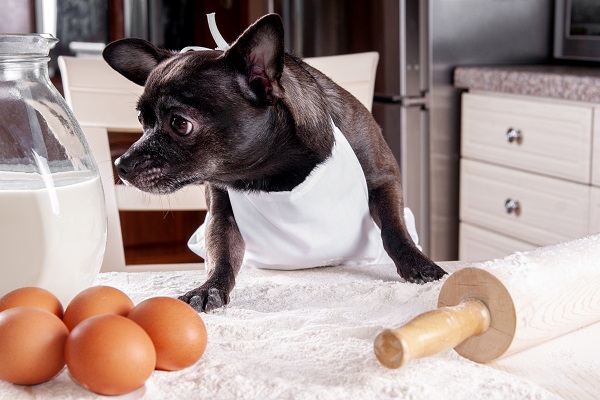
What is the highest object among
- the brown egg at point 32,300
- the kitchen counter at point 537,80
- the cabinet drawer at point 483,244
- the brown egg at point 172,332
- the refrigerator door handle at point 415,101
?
the kitchen counter at point 537,80

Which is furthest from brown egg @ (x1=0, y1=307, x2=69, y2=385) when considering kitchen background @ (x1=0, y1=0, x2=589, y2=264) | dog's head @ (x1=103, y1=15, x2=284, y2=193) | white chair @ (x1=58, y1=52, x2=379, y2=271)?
kitchen background @ (x1=0, y1=0, x2=589, y2=264)

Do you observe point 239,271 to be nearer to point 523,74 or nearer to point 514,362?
point 514,362

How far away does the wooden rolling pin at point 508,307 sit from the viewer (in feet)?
2.42

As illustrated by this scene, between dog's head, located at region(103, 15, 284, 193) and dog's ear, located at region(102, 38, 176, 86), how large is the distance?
0.31 feet

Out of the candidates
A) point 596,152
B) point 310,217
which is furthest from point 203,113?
point 596,152

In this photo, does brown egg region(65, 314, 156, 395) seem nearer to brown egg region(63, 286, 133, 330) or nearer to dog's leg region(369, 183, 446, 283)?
brown egg region(63, 286, 133, 330)

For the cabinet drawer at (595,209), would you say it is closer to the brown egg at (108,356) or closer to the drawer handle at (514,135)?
the drawer handle at (514,135)

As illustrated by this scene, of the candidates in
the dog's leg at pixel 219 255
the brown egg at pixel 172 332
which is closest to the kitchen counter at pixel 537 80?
the dog's leg at pixel 219 255

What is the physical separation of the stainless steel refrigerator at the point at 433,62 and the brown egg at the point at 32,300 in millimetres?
2082

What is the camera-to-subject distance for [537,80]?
96.2 inches

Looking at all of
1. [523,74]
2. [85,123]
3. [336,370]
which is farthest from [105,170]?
[523,74]

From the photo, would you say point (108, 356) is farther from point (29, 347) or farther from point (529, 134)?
point (529, 134)

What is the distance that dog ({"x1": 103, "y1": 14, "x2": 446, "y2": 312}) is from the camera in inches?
48.3

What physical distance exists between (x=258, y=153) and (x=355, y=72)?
0.69 metres
